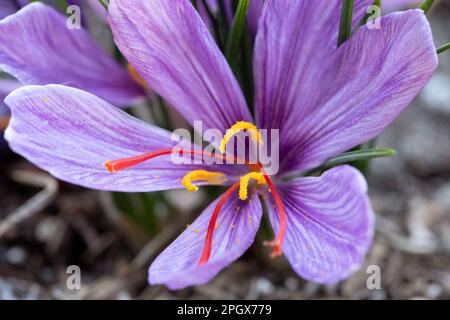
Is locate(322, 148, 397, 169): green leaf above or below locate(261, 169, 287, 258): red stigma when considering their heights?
above

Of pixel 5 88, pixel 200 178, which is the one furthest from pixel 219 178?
pixel 5 88

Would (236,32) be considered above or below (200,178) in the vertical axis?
above

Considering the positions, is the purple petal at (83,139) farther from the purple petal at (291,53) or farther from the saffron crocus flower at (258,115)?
the purple petal at (291,53)

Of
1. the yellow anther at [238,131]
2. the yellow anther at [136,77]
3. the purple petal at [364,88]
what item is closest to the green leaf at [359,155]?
the purple petal at [364,88]

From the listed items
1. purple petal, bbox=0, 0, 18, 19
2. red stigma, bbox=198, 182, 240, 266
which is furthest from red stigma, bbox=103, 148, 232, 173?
purple petal, bbox=0, 0, 18, 19

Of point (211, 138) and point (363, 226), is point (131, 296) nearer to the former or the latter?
point (211, 138)

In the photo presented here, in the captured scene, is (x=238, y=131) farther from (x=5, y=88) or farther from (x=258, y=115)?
(x=5, y=88)

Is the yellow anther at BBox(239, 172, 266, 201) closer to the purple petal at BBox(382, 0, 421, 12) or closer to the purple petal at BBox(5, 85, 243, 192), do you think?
the purple petal at BBox(5, 85, 243, 192)
